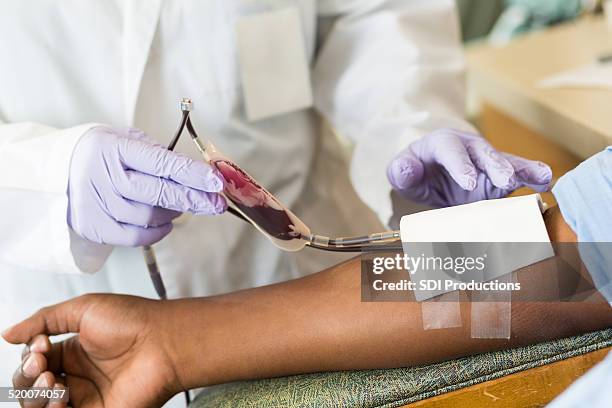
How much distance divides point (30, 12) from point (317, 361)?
24.7 inches

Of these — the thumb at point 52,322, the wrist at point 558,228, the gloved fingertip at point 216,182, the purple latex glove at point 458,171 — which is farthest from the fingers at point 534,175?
the thumb at point 52,322

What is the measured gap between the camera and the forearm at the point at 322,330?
0.78 m

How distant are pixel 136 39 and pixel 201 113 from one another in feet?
0.51

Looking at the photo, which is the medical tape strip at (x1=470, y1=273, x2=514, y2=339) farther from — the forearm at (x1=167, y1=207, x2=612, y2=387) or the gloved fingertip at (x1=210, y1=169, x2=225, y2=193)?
the gloved fingertip at (x1=210, y1=169, x2=225, y2=193)

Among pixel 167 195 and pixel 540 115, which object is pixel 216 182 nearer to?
pixel 167 195

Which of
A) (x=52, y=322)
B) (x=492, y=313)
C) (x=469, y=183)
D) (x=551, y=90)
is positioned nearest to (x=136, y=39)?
(x=52, y=322)

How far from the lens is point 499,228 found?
74cm

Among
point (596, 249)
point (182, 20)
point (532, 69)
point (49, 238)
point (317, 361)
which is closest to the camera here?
point (596, 249)

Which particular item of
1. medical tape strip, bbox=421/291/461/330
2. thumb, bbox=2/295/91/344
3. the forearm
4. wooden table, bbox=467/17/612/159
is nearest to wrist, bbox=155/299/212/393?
the forearm

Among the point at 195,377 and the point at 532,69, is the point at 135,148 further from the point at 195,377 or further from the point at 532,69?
the point at 532,69

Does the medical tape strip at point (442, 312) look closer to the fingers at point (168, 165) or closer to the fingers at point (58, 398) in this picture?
the fingers at point (168, 165)

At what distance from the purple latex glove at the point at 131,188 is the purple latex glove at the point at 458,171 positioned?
0.26 m

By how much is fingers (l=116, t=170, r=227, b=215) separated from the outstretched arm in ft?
0.44

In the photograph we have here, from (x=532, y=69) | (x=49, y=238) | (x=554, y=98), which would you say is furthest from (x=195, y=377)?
(x=532, y=69)
